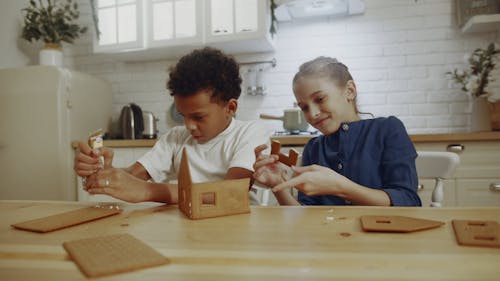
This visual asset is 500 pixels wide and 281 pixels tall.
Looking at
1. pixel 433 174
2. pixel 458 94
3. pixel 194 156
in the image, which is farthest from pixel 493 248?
pixel 458 94

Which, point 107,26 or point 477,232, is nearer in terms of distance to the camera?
point 477,232

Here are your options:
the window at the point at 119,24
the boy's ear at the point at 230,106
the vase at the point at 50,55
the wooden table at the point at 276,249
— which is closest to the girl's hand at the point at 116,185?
the wooden table at the point at 276,249

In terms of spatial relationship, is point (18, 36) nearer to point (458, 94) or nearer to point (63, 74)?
point (63, 74)

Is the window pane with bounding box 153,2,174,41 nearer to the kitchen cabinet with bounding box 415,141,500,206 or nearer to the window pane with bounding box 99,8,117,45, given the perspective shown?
the window pane with bounding box 99,8,117,45

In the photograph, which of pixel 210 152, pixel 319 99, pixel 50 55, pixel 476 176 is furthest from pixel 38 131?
pixel 476 176

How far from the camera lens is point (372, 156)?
123 cm

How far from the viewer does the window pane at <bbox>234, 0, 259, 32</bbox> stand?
2.62 meters

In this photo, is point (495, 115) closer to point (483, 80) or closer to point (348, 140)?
point (483, 80)

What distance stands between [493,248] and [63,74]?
109 inches

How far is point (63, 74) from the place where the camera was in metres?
2.70

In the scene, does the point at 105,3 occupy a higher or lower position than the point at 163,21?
higher

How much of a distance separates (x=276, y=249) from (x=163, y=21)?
260 centimetres

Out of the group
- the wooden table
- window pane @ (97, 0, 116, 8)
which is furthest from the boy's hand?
window pane @ (97, 0, 116, 8)

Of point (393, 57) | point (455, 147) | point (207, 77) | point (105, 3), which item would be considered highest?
point (105, 3)
